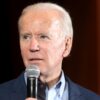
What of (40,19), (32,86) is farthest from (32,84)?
(40,19)

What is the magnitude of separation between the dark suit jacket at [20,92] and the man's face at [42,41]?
116mm

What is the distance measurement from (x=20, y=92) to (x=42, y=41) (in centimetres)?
22

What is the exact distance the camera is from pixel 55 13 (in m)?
1.15

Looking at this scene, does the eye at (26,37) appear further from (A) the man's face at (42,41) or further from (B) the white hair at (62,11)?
(B) the white hair at (62,11)

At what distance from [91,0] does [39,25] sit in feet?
2.63

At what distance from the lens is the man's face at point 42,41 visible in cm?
107

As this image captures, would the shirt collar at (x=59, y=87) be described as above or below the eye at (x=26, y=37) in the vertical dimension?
below

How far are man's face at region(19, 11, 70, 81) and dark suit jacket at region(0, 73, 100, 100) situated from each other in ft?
0.38

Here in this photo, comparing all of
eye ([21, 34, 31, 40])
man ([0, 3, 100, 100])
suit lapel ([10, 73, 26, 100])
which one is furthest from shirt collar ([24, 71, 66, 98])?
eye ([21, 34, 31, 40])

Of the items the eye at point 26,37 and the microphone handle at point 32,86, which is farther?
the eye at point 26,37

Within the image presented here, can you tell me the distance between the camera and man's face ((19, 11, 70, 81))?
1.07 metres

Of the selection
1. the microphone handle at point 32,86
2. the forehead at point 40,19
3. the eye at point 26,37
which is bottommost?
the microphone handle at point 32,86

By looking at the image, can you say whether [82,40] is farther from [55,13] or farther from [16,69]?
[55,13]

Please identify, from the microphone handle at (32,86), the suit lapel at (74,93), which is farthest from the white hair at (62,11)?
the microphone handle at (32,86)
